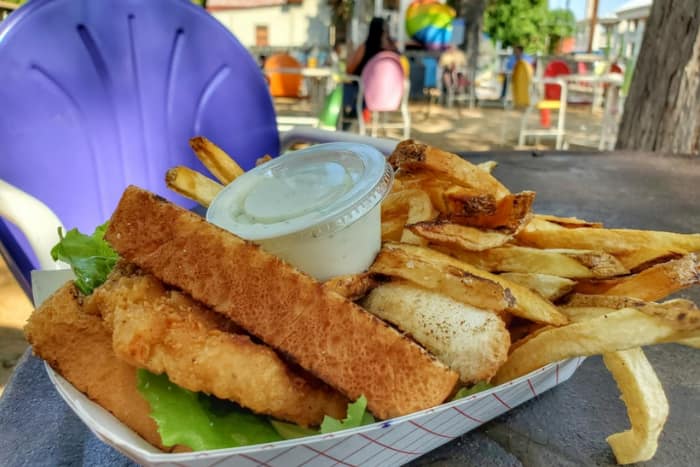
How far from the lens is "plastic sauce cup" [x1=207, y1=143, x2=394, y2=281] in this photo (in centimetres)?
82

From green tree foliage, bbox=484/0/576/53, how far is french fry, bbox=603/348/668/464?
15.6 metres

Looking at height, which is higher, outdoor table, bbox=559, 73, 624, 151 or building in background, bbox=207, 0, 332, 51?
building in background, bbox=207, 0, 332, 51

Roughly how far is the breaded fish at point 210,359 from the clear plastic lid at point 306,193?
0.58ft

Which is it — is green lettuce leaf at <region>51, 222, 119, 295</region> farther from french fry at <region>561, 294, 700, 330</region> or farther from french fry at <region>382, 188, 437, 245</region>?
french fry at <region>561, 294, 700, 330</region>

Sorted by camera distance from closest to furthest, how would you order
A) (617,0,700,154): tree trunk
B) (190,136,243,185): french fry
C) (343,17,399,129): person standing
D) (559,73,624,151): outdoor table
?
(190,136,243,185): french fry → (617,0,700,154): tree trunk → (559,73,624,151): outdoor table → (343,17,399,129): person standing

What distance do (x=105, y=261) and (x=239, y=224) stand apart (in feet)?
0.83

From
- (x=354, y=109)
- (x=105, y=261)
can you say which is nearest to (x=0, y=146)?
(x=105, y=261)

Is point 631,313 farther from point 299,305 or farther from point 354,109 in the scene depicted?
point 354,109

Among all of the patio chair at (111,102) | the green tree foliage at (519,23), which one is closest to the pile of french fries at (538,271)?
the patio chair at (111,102)

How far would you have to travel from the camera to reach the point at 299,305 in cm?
68

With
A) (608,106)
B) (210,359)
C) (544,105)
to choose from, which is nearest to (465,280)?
(210,359)

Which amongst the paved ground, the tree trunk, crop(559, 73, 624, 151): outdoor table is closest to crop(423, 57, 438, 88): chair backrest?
the paved ground

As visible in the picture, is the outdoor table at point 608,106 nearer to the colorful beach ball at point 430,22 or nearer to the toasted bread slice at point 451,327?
the colorful beach ball at point 430,22

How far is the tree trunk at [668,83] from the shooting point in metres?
3.09
